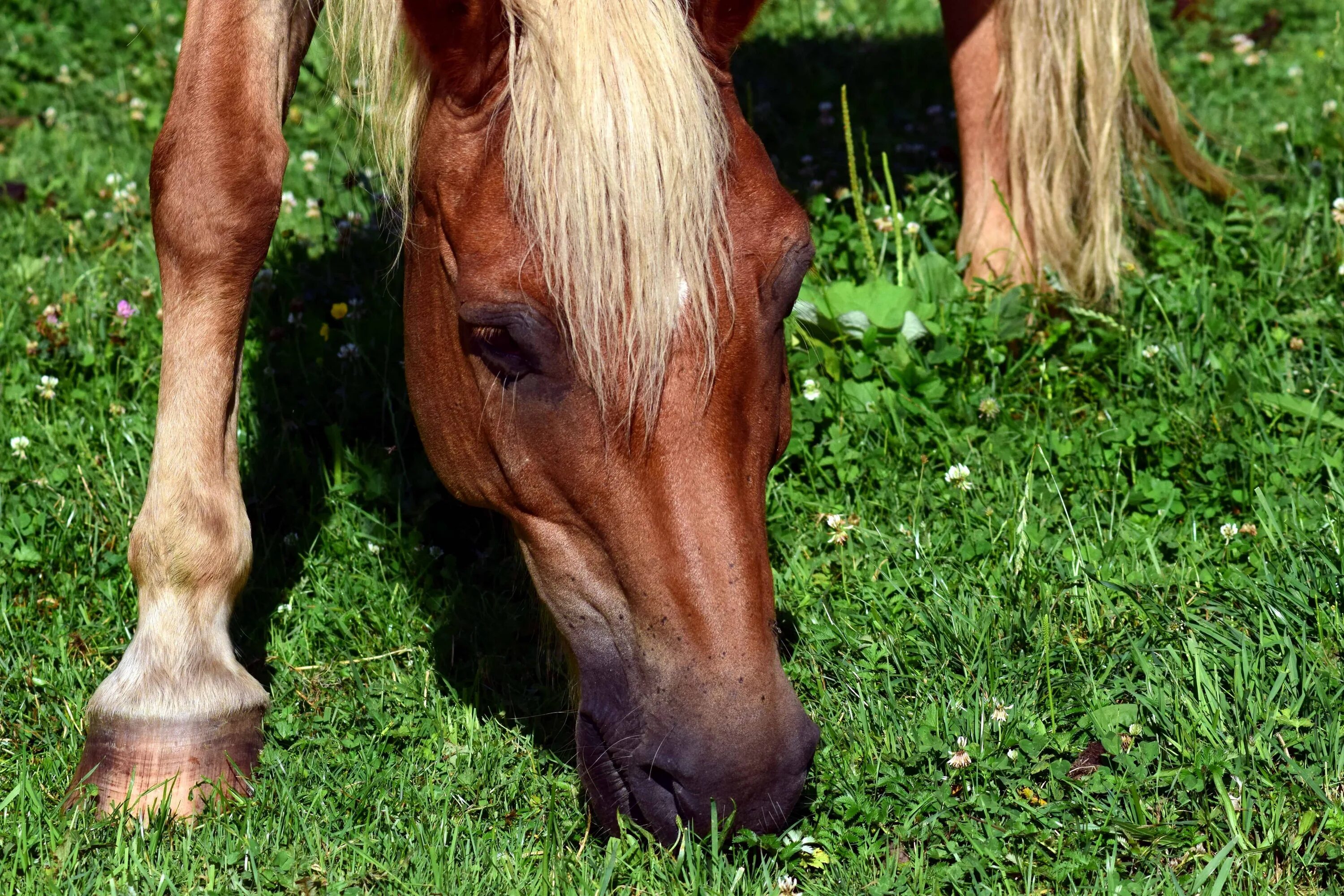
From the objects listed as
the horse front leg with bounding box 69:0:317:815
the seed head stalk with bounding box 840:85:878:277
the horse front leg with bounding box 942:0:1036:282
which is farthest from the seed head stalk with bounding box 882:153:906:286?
the horse front leg with bounding box 69:0:317:815

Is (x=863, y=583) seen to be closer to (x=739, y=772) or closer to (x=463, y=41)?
(x=739, y=772)

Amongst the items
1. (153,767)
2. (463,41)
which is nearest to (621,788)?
(153,767)

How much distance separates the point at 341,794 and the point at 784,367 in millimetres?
1178

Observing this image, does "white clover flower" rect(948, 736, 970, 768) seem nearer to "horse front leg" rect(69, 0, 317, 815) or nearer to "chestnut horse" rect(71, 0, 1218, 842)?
"chestnut horse" rect(71, 0, 1218, 842)

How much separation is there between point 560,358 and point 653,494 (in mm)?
279

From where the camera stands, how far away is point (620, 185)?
2.09 meters

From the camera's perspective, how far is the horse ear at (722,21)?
7.68 ft

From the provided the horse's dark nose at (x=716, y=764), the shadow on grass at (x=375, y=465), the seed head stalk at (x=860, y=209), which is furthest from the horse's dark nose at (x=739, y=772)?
the seed head stalk at (x=860, y=209)

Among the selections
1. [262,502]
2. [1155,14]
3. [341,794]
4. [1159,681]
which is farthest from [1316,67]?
[341,794]

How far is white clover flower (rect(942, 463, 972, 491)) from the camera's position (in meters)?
3.34

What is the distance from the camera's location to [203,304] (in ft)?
9.01

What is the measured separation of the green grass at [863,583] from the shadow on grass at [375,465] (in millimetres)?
12

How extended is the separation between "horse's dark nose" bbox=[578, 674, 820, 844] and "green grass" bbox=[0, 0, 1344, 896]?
0.47 ft

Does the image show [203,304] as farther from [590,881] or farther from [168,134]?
[590,881]
